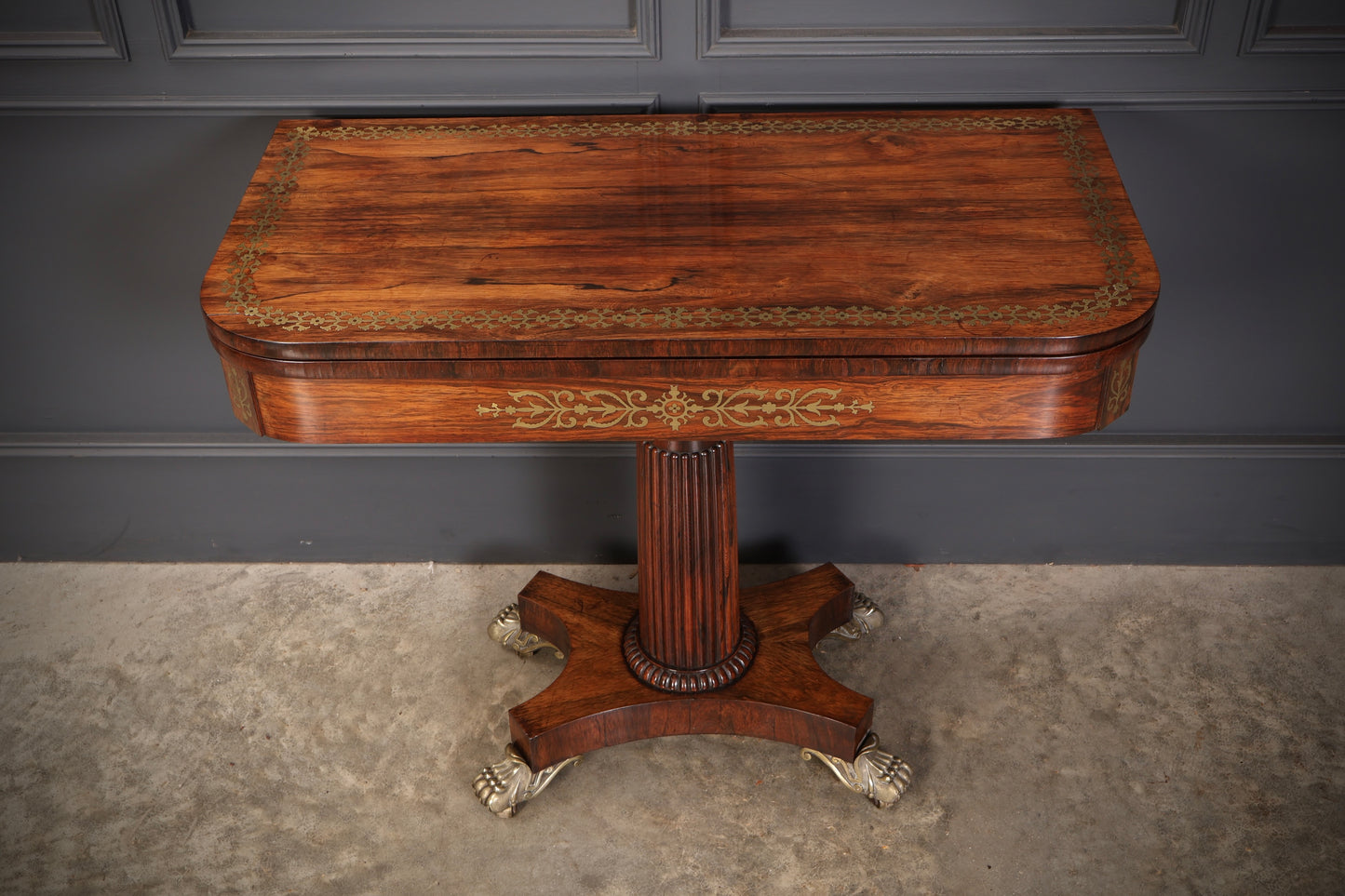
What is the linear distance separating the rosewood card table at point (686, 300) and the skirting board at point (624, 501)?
544 millimetres

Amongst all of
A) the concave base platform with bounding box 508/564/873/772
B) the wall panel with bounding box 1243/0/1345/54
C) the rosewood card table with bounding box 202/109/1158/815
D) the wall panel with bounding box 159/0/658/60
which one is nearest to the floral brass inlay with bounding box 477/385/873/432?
the rosewood card table with bounding box 202/109/1158/815

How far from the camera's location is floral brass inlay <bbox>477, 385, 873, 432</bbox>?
4.96ft

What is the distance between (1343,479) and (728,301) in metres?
1.75

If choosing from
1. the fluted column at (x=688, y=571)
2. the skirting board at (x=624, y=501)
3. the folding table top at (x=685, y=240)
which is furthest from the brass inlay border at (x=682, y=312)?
the skirting board at (x=624, y=501)

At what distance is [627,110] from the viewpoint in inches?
83.7

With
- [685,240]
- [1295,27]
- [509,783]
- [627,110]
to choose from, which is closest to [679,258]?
[685,240]

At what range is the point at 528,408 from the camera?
153 centimetres

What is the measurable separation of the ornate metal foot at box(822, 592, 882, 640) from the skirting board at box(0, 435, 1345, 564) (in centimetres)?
22

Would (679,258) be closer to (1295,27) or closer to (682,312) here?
(682,312)

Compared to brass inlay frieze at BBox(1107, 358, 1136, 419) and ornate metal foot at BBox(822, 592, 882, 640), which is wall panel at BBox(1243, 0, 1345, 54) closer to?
brass inlay frieze at BBox(1107, 358, 1136, 419)

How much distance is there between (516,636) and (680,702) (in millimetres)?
480

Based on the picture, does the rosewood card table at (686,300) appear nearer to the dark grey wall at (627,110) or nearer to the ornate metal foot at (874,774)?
the ornate metal foot at (874,774)

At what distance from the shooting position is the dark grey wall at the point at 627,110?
6.73 ft

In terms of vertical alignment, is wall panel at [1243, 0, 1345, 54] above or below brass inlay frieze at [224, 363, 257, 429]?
above
